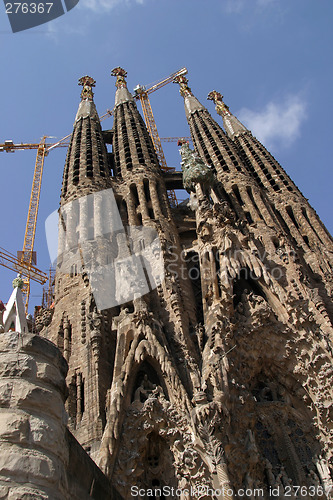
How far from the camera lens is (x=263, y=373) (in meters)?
14.5

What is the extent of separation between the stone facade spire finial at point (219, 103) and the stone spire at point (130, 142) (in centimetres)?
667

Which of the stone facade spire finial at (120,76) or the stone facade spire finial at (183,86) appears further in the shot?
the stone facade spire finial at (183,86)

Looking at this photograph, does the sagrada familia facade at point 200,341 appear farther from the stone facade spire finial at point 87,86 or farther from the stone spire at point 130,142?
the stone facade spire finial at point 87,86

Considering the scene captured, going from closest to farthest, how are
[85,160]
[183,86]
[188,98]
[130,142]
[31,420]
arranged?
[31,420] < [85,160] < [130,142] < [188,98] < [183,86]

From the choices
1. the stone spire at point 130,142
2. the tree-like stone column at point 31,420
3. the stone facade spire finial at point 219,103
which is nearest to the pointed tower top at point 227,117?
the stone facade spire finial at point 219,103

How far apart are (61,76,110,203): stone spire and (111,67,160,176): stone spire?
86 cm

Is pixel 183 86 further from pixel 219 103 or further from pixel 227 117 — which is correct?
pixel 227 117

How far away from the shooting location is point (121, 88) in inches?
1303

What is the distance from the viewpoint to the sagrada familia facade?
11.1 meters

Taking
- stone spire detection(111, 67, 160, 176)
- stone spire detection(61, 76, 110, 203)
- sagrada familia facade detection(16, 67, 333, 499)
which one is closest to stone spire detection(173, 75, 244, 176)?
sagrada familia facade detection(16, 67, 333, 499)

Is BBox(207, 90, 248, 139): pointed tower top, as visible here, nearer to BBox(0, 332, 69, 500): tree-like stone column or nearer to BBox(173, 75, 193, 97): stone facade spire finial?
BBox(173, 75, 193, 97): stone facade spire finial

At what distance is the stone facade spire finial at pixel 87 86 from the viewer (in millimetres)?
31984

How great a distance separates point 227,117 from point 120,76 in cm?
903

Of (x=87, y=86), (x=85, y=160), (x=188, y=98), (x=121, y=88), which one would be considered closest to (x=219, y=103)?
(x=188, y=98)
